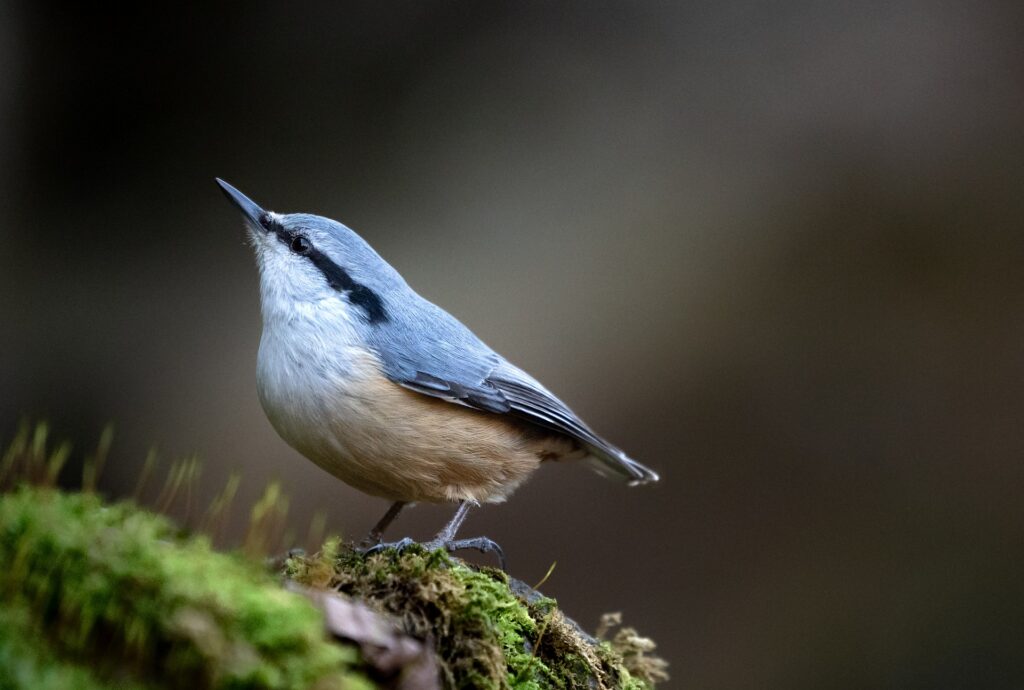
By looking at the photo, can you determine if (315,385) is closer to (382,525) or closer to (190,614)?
(382,525)

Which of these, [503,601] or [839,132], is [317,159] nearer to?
[839,132]

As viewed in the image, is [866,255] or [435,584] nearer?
[435,584]

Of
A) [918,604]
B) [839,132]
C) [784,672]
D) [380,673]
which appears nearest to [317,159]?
[839,132]

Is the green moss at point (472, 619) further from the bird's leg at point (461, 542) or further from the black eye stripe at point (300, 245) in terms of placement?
the black eye stripe at point (300, 245)

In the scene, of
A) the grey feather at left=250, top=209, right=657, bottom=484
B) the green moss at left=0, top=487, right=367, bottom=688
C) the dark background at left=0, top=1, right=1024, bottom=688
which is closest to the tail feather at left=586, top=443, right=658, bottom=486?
the grey feather at left=250, top=209, right=657, bottom=484

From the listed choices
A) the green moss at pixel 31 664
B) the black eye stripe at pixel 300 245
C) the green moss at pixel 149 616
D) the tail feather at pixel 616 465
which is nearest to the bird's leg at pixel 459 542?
the tail feather at pixel 616 465

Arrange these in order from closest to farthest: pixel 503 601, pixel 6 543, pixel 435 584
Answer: pixel 6 543 < pixel 435 584 < pixel 503 601

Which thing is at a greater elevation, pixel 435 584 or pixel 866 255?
pixel 866 255

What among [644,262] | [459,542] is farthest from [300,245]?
[644,262]
